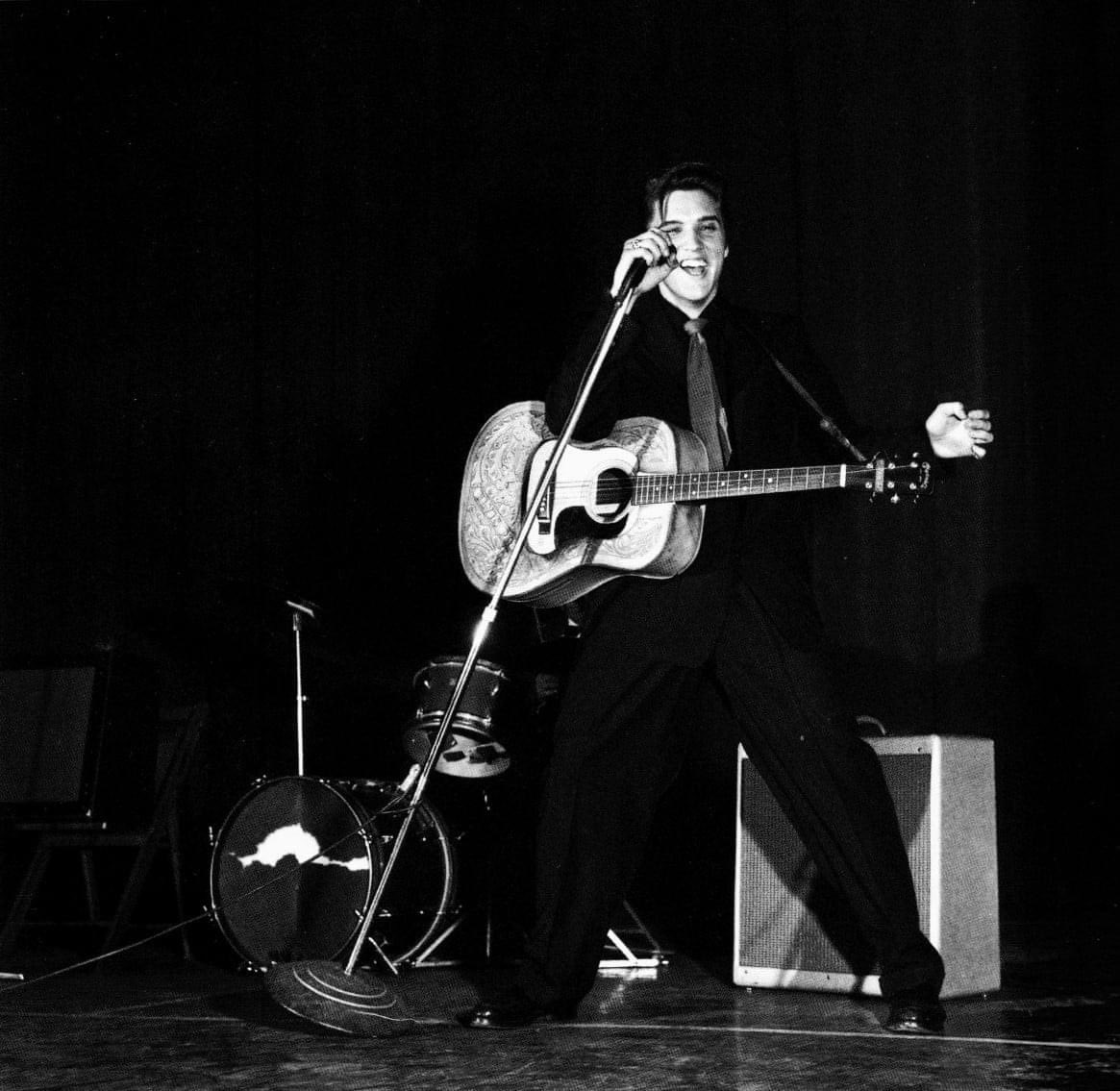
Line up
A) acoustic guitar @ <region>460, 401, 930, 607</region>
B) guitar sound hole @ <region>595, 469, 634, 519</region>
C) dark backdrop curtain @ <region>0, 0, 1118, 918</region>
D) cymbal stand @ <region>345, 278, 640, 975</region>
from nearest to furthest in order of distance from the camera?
1. cymbal stand @ <region>345, 278, 640, 975</region>
2. acoustic guitar @ <region>460, 401, 930, 607</region>
3. guitar sound hole @ <region>595, 469, 634, 519</region>
4. dark backdrop curtain @ <region>0, 0, 1118, 918</region>

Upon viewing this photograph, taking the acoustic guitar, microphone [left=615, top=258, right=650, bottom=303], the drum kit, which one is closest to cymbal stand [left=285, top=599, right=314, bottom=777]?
the drum kit

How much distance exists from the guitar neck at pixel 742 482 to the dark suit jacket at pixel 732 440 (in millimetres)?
70

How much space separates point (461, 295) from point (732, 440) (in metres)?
2.63

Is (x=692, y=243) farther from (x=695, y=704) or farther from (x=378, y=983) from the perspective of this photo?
(x=378, y=983)

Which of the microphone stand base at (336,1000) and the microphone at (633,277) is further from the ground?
the microphone at (633,277)

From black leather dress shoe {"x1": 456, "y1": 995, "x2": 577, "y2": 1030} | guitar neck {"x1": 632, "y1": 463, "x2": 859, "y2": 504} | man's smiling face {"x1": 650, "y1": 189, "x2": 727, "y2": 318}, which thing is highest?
man's smiling face {"x1": 650, "y1": 189, "x2": 727, "y2": 318}

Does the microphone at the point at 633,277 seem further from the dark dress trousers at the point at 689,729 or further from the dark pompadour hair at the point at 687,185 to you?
the dark pompadour hair at the point at 687,185

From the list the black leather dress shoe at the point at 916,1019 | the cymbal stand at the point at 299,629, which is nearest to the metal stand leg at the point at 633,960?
the cymbal stand at the point at 299,629

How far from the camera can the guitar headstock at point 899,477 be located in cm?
300

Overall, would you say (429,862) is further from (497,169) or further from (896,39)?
(896,39)

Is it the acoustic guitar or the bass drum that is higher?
the acoustic guitar

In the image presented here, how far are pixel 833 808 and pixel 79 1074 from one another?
1.47 metres

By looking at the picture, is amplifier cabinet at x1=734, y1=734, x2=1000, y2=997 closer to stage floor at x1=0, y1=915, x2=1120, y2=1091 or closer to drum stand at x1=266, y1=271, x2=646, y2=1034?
stage floor at x1=0, y1=915, x2=1120, y2=1091

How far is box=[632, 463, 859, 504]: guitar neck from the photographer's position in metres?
3.03
